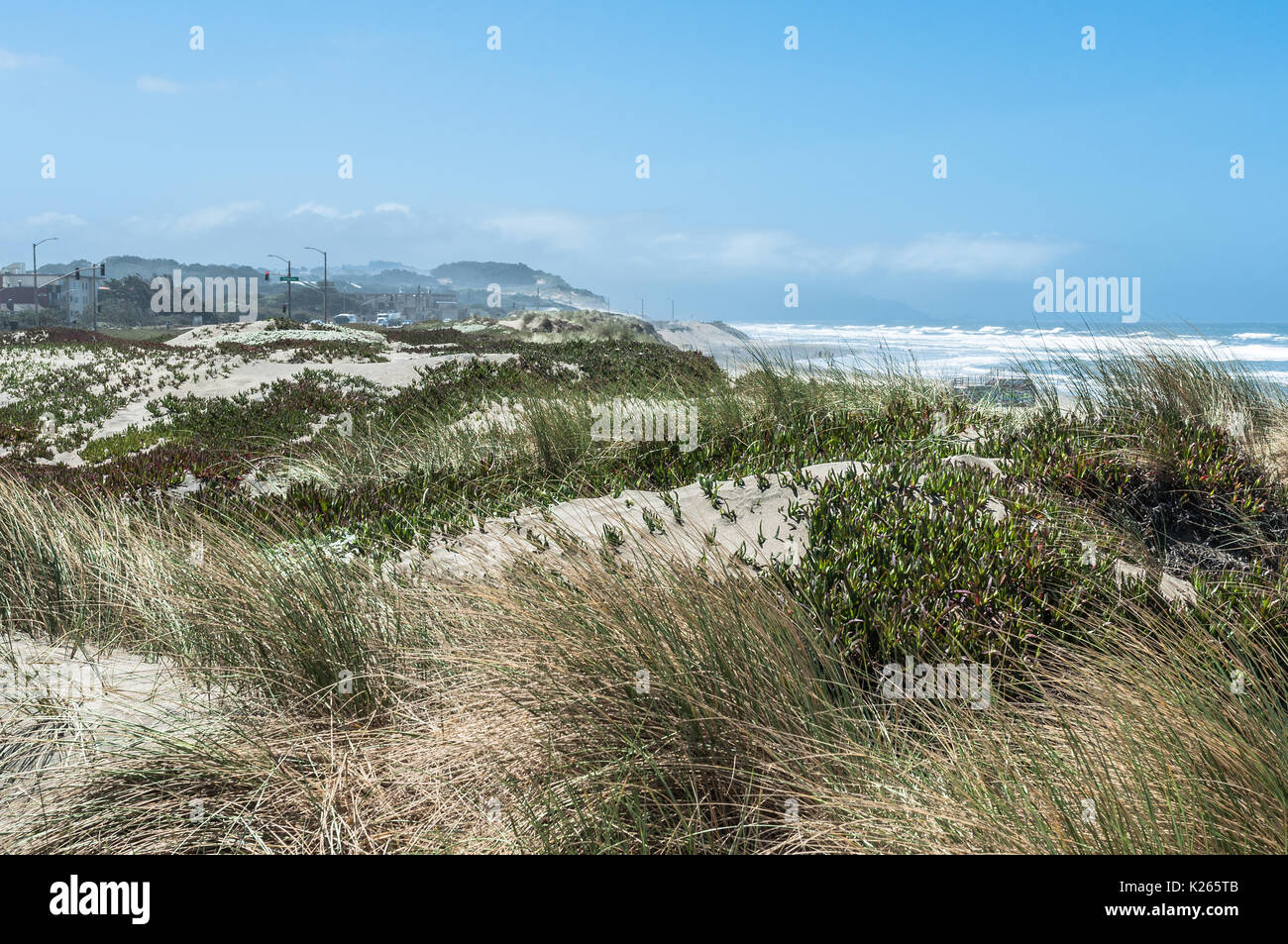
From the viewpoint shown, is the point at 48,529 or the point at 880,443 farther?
the point at 880,443

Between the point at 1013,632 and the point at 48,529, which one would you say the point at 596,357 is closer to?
the point at 48,529

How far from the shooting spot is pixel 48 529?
534 cm

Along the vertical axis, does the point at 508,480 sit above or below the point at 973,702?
above

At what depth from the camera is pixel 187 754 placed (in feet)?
9.86

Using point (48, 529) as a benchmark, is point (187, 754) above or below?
below
